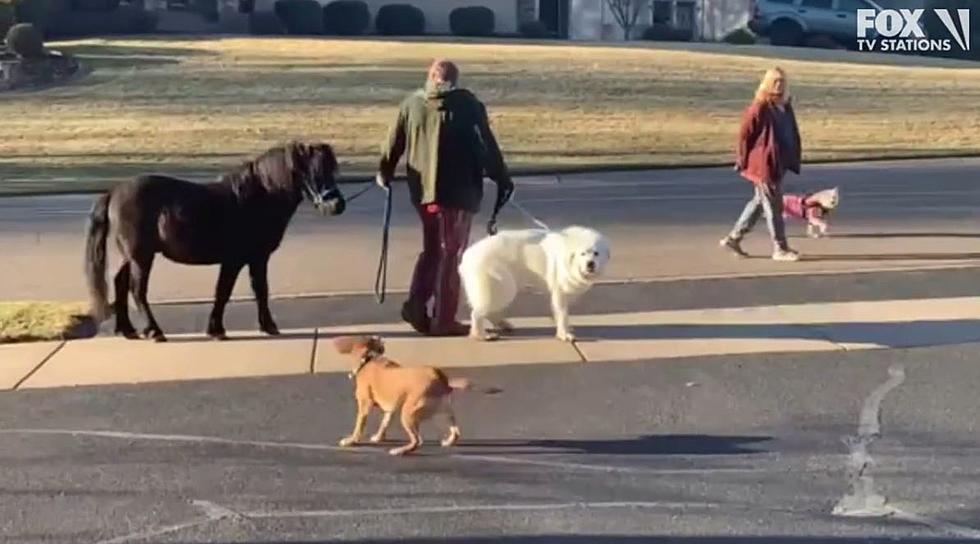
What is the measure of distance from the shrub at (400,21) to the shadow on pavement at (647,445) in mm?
51461

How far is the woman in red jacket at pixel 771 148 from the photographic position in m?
14.4

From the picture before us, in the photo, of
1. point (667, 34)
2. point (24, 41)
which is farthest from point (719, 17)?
point (24, 41)

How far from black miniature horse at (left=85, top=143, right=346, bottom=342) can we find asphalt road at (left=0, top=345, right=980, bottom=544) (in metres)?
1.43

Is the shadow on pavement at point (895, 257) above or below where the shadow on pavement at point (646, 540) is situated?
below

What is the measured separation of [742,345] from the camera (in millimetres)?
10977

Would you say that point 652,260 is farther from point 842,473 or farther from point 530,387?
point 842,473

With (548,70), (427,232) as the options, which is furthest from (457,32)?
Answer: (427,232)

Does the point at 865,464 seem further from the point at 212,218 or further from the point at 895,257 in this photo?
the point at 895,257

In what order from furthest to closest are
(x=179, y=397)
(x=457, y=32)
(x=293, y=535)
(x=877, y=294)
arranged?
(x=457, y=32) → (x=877, y=294) → (x=179, y=397) → (x=293, y=535)

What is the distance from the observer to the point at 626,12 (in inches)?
2505

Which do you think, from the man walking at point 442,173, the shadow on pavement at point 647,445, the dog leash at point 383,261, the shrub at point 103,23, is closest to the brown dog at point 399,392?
the shadow on pavement at point 647,445

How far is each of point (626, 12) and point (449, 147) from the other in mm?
53588

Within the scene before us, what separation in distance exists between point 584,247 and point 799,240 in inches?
244

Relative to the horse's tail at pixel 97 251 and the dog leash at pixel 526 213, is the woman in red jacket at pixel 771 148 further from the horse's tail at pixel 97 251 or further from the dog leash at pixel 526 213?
the horse's tail at pixel 97 251
